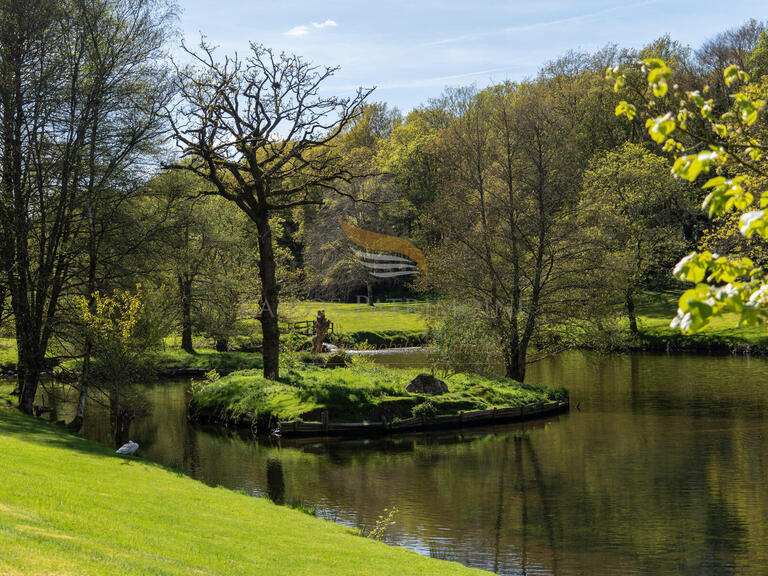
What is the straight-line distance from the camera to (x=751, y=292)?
209 inches

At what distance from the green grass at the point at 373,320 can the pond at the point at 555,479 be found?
22841 mm

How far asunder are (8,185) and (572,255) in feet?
78.8

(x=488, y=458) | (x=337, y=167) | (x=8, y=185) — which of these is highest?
(x=337, y=167)

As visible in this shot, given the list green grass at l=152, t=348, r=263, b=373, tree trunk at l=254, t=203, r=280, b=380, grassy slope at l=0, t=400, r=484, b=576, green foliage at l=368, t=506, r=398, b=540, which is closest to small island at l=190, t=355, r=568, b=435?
tree trunk at l=254, t=203, r=280, b=380

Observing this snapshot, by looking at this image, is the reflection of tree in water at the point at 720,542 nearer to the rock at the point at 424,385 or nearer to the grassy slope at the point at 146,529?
the grassy slope at the point at 146,529

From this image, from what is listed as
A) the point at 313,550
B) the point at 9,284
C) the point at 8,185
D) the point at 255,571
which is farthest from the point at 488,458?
the point at 8,185

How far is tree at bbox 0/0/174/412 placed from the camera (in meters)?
25.6

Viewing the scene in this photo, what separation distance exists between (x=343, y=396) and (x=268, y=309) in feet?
19.0

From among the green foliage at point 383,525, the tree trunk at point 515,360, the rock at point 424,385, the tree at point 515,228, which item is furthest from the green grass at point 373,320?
the green foliage at point 383,525

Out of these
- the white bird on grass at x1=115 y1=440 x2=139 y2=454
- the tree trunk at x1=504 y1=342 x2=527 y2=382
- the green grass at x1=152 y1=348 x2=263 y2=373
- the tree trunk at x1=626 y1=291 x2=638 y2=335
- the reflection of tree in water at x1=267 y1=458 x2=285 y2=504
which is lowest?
the reflection of tree in water at x1=267 y1=458 x2=285 y2=504

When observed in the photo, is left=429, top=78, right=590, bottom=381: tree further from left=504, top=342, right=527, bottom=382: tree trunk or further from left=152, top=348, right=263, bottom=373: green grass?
left=152, top=348, right=263, bottom=373: green grass

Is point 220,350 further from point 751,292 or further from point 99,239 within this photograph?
point 751,292

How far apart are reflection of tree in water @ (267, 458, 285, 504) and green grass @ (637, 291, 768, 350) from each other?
31.3 m

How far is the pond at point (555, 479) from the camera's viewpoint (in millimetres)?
15352
